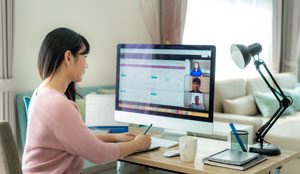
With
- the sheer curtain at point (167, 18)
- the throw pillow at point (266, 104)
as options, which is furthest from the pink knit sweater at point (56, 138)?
the throw pillow at point (266, 104)

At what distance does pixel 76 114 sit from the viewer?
4.36ft

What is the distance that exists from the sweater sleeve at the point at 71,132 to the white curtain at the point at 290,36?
5.48 m

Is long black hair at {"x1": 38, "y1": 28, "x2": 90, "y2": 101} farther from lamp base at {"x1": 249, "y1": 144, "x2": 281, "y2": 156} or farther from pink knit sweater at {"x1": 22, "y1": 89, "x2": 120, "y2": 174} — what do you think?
lamp base at {"x1": 249, "y1": 144, "x2": 281, "y2": 156}

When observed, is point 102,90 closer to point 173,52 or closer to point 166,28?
point 166,28

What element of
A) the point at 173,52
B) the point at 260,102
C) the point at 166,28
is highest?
the point at 166,28

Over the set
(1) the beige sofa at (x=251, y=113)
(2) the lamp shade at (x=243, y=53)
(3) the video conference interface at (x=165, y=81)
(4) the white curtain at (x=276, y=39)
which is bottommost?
(1) the beige sofa at (x=251, y=113)

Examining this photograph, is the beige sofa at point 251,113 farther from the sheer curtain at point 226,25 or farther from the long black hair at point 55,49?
the long black hair at point 55,49

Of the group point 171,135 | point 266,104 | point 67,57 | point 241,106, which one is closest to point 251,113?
point 266,104

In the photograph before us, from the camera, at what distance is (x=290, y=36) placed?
6.25 meters

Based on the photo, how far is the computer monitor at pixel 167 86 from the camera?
1731 millimetres

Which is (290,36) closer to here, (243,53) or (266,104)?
(266,104)

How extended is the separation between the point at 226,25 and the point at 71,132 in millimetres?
4023

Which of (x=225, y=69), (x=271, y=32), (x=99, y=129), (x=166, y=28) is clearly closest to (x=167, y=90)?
(x=99, y=129)

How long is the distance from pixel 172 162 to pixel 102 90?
2097 millimetres
